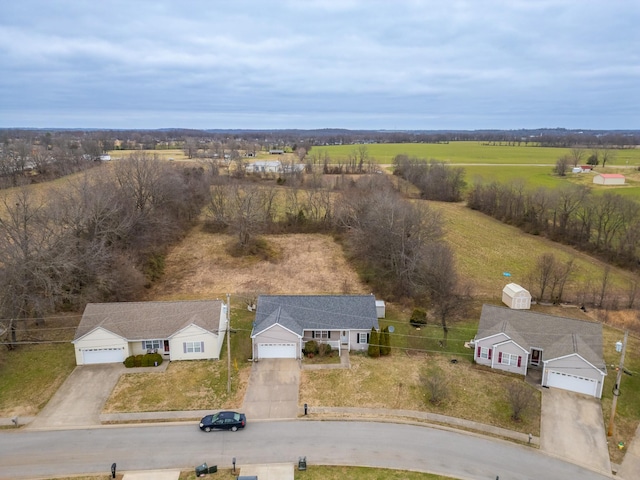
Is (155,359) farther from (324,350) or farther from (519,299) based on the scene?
(519,299)

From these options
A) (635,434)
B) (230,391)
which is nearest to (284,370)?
(230,391)

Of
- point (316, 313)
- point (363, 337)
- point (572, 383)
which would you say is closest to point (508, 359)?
point (572, 383)

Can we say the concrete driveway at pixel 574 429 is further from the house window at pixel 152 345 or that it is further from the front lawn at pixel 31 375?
the front lawn at pixel 31 375

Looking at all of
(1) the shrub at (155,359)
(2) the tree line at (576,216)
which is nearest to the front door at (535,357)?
(1) the shrub at (155,359)

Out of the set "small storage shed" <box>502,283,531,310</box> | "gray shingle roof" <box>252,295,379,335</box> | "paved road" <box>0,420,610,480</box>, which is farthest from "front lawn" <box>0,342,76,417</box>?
"small storage shed" <box>502,283,531,310</box>

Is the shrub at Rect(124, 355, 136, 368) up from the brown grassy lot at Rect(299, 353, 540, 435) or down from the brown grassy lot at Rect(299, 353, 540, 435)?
up

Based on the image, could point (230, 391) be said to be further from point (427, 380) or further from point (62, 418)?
point (427, 380)

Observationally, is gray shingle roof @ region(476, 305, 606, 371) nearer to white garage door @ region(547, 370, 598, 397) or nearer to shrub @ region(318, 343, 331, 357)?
white garage door @ region(547, 370, 598, 397)
